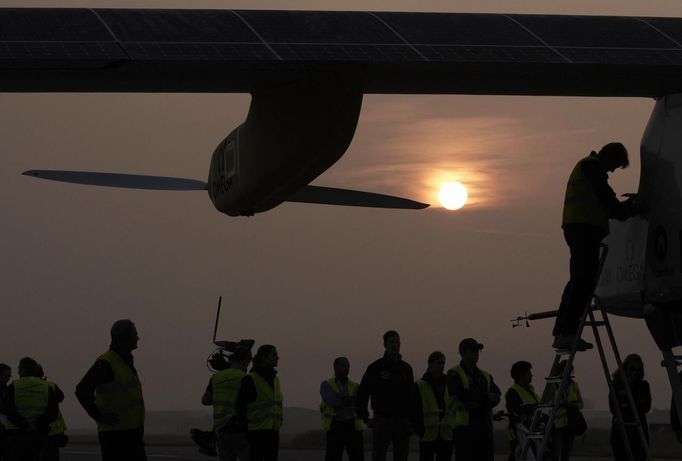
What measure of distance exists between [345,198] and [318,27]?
8587 mm

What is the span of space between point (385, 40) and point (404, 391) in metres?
8.13

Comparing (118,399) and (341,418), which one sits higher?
(341,418)

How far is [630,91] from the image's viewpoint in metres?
11.2

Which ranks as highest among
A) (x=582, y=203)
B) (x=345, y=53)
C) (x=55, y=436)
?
(x=345, y=53)

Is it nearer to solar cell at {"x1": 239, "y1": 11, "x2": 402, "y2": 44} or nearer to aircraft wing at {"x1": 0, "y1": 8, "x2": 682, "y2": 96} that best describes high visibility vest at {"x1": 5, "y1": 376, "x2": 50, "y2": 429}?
aircraft wing at {"x1": 0, "y1": 8, "x2": 682, "y2": 96}

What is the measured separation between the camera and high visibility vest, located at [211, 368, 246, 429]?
1678 centimetres

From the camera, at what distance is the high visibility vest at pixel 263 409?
54.9 ft

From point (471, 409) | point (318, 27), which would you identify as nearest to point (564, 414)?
point (471, 409)

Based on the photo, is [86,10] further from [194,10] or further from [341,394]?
[341,394]

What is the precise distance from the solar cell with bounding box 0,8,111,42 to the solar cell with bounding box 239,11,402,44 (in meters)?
1.25

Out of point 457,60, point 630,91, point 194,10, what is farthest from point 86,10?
point 630,91

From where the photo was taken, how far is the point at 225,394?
16875 millimetres

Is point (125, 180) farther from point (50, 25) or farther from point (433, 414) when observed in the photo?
point (50, 25)

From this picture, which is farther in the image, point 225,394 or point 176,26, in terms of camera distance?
point 225,394
